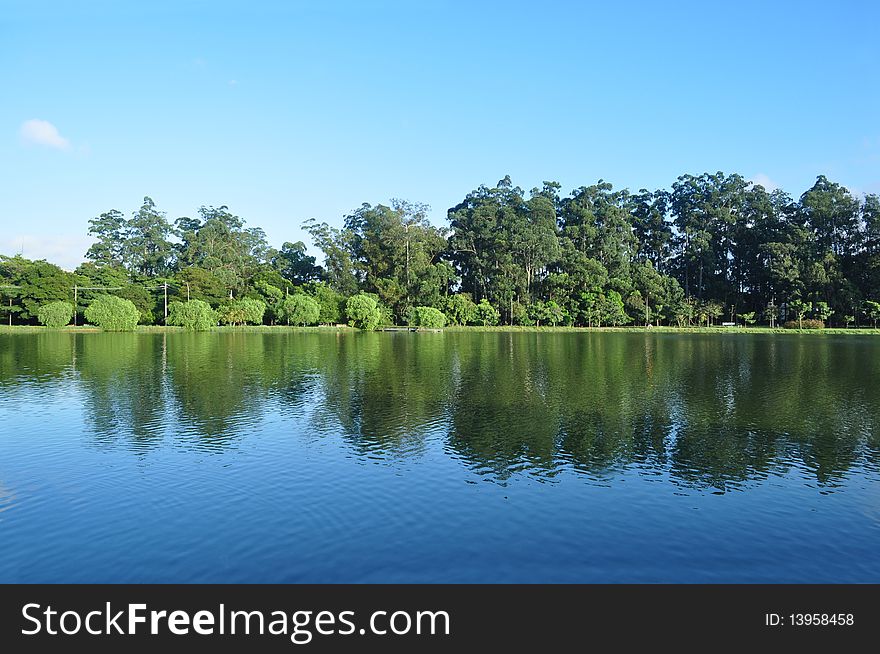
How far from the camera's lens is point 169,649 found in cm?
866

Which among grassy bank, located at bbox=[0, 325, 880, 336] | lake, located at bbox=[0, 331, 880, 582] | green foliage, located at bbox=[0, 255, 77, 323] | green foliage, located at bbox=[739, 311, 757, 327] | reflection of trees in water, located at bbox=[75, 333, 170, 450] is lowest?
lake, located at bbox=[0, 331, 880, 582]

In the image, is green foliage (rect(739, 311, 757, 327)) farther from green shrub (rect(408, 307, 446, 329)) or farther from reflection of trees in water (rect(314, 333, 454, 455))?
reflection of trees in water (rect(314, 333, 454, 455))

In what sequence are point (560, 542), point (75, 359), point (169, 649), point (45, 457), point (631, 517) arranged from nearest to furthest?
point (169, 649) → point (560, 542) → point (631, 517) → point (45, 457) → point (75, 359)

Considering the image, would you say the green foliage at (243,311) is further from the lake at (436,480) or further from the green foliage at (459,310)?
the lake at (436,480)

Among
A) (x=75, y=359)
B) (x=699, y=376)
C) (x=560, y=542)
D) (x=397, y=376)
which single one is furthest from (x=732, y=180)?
(x=560, y=542)

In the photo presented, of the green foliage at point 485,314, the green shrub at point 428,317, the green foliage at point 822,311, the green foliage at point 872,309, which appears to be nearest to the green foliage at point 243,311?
the green shrub at point 428,317

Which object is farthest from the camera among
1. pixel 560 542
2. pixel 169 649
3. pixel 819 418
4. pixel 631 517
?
pixel 819 418

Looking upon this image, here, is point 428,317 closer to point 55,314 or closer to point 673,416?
point 55,314

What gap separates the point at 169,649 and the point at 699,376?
34.0 metres

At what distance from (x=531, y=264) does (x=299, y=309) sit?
36.8 metres

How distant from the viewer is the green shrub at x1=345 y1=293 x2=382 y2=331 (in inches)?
3433

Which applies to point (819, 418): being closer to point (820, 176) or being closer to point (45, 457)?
point (45, 457)

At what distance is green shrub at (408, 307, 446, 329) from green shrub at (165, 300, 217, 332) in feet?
94.3

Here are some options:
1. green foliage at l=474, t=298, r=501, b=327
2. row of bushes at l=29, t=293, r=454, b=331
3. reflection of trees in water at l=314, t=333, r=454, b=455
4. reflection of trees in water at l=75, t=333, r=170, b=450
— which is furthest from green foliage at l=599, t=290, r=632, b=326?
reflection of trees in water at l=75, t=333, r=170, b=450
